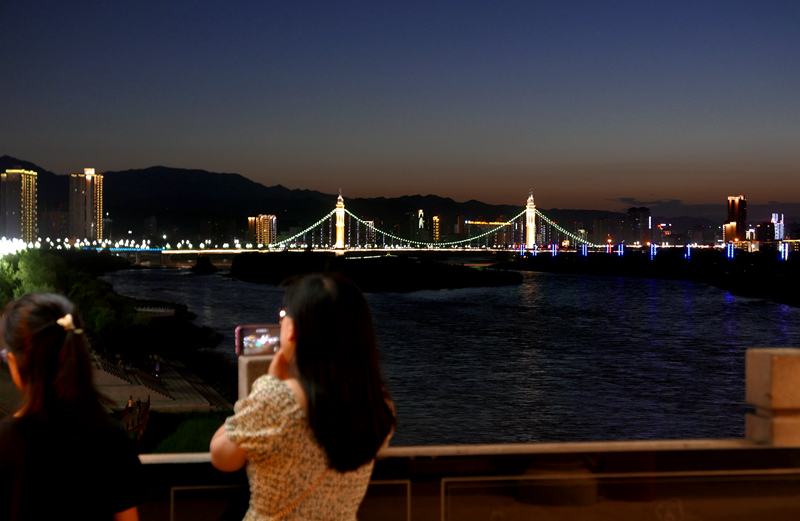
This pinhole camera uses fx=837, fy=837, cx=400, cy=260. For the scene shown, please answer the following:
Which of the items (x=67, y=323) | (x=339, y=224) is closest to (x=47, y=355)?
(x=67, y=323)

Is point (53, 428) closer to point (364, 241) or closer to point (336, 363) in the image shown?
point (336, 363)

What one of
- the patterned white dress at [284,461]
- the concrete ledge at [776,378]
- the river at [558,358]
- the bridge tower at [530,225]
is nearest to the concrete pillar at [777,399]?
the concrete ledge at [776,378]

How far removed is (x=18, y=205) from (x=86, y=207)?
10935 mm

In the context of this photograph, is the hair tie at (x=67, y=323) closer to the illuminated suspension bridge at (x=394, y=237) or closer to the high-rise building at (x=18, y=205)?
the illuminated suspension bridge at (x=394, y=237)

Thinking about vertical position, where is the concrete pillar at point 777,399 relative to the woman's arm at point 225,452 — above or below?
below

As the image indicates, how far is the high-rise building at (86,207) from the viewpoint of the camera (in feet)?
433

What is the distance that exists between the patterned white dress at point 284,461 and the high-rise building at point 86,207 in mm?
136852

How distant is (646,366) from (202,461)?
69.9ft

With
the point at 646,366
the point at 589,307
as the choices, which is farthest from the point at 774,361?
the point at 589,307

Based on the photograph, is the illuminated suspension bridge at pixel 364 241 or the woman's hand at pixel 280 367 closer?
the woman's hand at pixel 280 367

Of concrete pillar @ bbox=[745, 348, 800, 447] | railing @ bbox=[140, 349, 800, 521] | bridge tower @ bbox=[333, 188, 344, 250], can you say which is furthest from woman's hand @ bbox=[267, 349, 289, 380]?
bridge tower @ bbox=[333, 188, 344, 250]

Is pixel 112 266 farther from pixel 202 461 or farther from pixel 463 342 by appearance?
pixel 202 461

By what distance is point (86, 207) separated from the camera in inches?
5231

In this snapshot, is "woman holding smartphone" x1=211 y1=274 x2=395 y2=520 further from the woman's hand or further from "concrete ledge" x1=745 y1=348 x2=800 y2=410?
"concrete ledge" x1=745 y1=348 x2=800 y2=410
